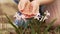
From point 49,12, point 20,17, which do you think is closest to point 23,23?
point 20,17

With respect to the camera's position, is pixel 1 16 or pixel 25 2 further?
pixel 1 16

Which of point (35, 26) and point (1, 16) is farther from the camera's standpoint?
point (1, 16)

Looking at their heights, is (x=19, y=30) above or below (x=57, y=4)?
below

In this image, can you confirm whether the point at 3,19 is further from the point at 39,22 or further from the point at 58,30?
the point at 58,30

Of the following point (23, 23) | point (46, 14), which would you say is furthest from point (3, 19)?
point (46, 14)

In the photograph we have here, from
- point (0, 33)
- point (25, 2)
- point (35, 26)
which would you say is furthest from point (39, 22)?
point (0, 33)

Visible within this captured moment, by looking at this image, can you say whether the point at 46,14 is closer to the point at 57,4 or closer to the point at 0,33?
the point at 57,4

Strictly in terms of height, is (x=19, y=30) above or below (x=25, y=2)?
below

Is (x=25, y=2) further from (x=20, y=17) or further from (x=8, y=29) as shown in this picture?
(x=8, y=29)
